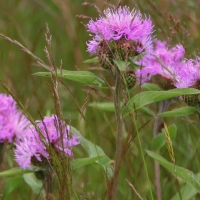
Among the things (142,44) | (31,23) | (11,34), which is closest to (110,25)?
(142,44)

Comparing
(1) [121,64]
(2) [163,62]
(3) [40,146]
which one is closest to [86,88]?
(2) [163,62]

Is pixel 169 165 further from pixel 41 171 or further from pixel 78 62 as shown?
pixel 78 62

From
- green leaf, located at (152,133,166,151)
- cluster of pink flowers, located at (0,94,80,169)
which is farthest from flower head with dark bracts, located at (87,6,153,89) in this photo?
green leaf, located at (152,133,166,151)

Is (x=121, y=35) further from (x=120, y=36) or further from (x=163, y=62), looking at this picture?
(x=163, y=62)

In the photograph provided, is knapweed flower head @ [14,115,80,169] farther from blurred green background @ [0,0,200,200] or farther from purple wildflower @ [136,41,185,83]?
purple wildflower @ [136,41,185,83]

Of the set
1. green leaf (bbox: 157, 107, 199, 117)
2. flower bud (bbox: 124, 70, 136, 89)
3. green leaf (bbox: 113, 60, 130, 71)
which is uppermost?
green leaf (bbox: 113, 60, 130, 71)
